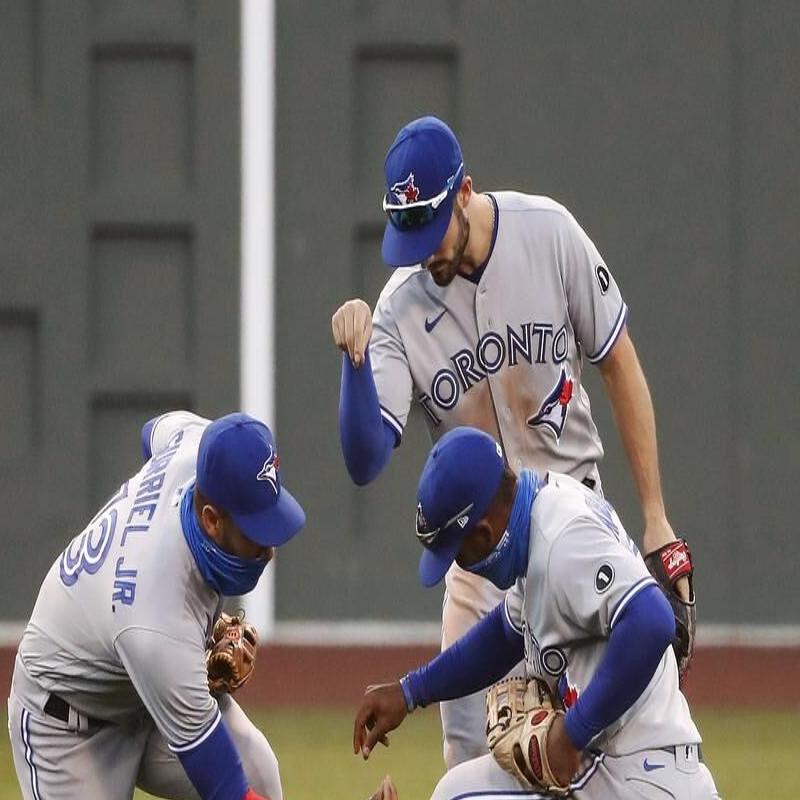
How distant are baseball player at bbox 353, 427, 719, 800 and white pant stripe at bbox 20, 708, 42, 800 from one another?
1.02 metres

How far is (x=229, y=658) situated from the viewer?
4727 mm

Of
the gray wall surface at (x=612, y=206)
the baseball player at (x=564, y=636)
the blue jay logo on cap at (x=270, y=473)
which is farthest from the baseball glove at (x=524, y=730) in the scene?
the gray wall surface at (x=612, y=206)

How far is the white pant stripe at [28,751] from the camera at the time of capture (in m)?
4.63

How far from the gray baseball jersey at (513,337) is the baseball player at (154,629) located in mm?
592

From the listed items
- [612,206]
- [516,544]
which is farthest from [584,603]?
[612,206]

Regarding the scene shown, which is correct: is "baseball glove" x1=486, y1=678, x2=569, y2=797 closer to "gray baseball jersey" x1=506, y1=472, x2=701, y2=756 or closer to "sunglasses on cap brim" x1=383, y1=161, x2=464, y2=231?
"gray baseball jersey" x1=506, y1=472, x2=701, y2=756

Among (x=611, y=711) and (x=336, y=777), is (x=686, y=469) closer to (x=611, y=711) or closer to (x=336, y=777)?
(x=336, y=777)

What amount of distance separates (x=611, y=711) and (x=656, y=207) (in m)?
5.20

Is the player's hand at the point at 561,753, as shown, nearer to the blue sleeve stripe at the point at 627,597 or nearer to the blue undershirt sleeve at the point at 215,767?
the blue sleeve stripe at the point at 627,597

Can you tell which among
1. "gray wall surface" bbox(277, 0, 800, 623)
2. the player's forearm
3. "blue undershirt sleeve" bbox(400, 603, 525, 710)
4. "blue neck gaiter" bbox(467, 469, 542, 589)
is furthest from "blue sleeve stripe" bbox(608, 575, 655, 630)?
"gray wall surface" bbox(277, 0, 800, 623)

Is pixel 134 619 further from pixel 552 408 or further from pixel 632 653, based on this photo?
pixel 552 408

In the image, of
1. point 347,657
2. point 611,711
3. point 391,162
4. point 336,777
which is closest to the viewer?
point 611,711

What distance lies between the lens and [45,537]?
8797 millimetres

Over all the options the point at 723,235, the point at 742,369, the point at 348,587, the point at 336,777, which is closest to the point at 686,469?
the point at 742,369
